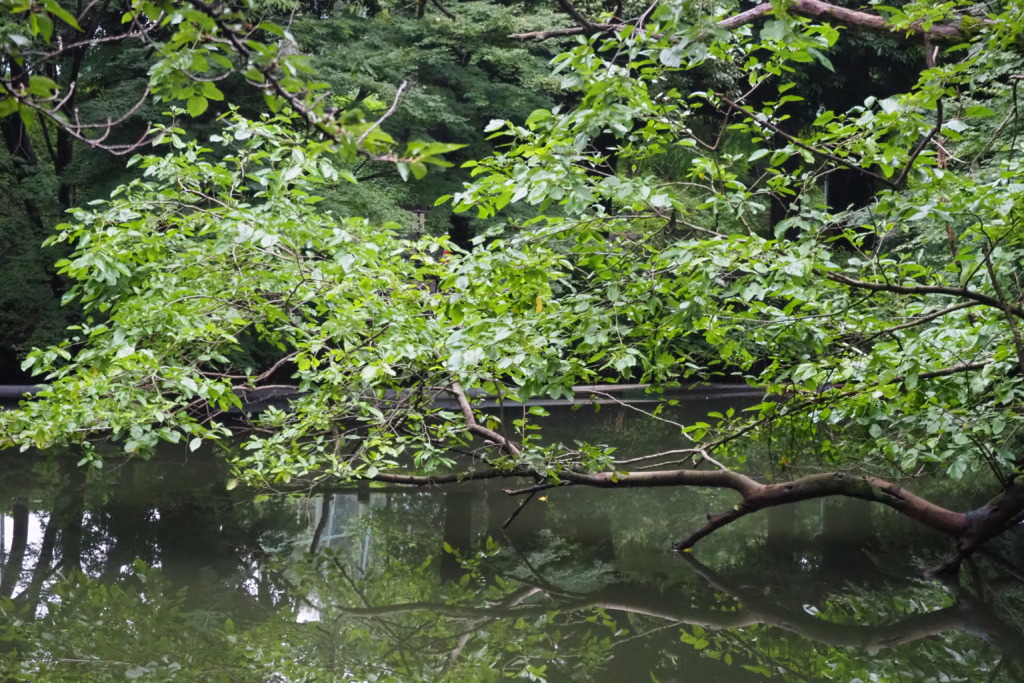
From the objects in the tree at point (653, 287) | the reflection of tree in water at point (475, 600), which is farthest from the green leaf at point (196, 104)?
the reflection of tree in water at point (475, 600)

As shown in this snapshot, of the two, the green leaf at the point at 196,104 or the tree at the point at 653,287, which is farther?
the tree at the point at 653,287

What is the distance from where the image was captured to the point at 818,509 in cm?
625

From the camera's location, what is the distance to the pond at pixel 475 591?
3.63 m

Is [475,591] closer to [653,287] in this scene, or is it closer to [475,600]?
[475,600]

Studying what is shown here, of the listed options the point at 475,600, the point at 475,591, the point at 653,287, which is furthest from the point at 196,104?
the point at 475,591

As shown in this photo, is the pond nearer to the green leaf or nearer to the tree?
the tree

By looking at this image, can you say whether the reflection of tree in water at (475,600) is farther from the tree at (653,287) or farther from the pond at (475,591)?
the tree at (653,287)

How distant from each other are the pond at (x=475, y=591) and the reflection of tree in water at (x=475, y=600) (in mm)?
14

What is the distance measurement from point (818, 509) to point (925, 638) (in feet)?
7.97

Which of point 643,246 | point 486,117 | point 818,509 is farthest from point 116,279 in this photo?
point 486,117

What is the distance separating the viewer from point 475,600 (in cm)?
441

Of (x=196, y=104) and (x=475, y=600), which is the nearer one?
(x=196, y=104)

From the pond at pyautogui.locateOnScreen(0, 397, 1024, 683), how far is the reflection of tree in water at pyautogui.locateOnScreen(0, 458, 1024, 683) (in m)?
0.01

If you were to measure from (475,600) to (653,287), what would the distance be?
77.8 inches
